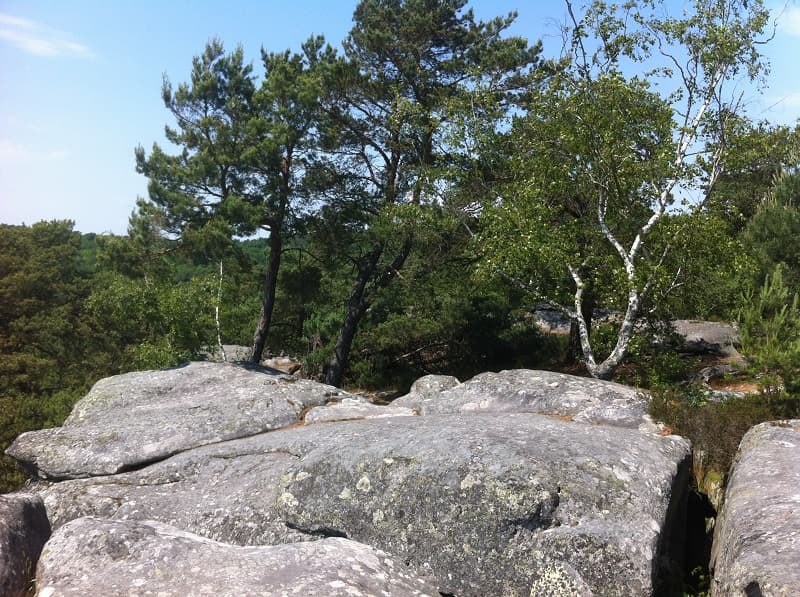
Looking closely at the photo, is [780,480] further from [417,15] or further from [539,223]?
[417,15]

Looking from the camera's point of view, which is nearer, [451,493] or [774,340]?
[451,493]

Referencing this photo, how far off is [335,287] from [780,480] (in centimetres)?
2163

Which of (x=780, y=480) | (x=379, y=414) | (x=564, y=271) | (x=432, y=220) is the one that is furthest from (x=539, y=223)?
(x=780, y=480)

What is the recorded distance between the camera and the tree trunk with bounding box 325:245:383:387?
21016mm

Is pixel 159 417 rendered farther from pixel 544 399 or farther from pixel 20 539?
pixel 544 399

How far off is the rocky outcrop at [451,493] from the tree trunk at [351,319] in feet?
37.3

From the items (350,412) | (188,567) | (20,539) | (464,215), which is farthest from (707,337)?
(20,539)

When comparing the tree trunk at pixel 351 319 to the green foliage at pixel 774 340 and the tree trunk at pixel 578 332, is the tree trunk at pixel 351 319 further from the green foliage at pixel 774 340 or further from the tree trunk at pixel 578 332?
the green foliage at pixel 774 340

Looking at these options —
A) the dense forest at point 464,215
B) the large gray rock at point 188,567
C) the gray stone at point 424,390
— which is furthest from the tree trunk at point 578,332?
the large gray rock at point 188,567

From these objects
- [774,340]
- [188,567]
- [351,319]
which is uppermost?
[351,319]

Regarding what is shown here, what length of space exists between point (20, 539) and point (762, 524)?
6.38 metres

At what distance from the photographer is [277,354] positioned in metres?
27.5

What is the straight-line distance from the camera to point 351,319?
2141cm

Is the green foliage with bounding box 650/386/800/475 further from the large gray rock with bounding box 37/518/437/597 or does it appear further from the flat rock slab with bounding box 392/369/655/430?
the large gray rock with bounding box 37/518/437/597
